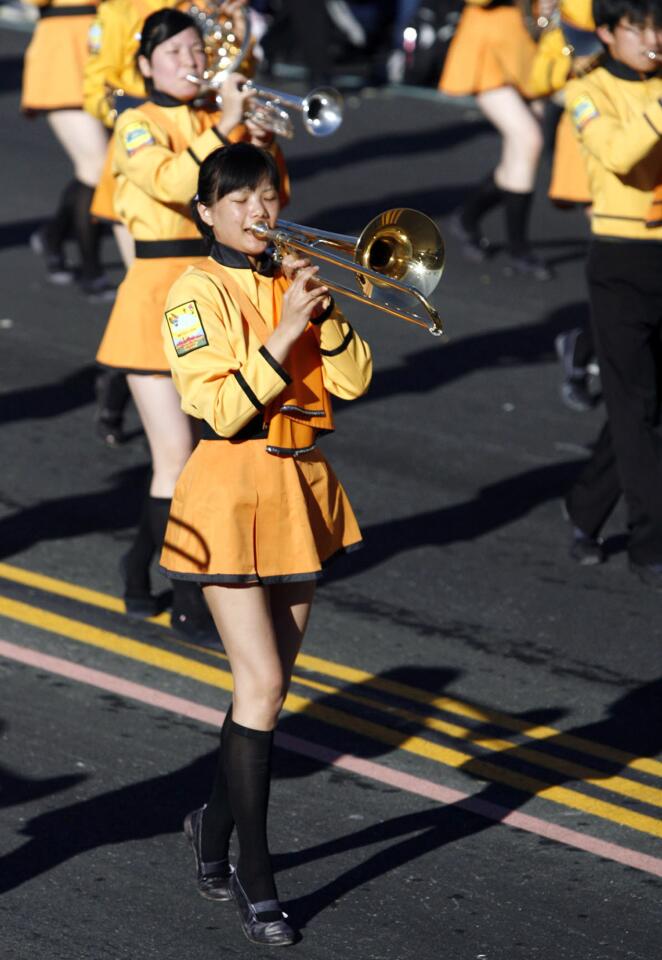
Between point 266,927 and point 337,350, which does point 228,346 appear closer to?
point 337,350

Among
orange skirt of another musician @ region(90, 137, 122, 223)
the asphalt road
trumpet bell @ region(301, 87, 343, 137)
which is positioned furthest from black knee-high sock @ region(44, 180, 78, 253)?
trumpet bell @ region(301, 87, 343, 137)

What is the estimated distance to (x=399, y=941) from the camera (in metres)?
4.85

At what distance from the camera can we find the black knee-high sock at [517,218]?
12.0 metres

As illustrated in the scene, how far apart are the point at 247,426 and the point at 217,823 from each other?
107 cm

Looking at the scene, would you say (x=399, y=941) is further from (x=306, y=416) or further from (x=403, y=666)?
(x=403, y=666)

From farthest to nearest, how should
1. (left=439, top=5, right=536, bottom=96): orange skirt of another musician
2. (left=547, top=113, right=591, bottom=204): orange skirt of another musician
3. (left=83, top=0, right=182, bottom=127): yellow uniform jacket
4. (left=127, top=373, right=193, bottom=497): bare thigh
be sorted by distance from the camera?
1. (left=439, top=5, right=536, bottom=96): orange skirt of another musician
2. (left=547, top=113, right=591, bottom=204): orange skirt of another musician
3. (left=83, top=0, right=182, bottom=127): yellow uniform jacket
4. (left=127, top=373, right=193, bottom=497): bare thigh

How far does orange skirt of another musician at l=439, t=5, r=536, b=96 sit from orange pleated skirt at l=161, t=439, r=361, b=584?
7325mm

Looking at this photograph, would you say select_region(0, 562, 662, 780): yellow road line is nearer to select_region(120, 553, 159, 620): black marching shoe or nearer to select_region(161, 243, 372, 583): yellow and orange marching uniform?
select_region(120, 553, 159, 620): black marching shoe

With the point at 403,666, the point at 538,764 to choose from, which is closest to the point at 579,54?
the point at 403,666

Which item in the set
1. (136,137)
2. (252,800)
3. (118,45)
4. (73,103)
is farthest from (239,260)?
(73,103)

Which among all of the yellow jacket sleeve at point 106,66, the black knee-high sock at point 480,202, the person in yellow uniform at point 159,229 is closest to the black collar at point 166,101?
the person in yellow uniform at point 159,229

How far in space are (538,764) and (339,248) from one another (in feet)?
6.55

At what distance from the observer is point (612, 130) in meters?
7.04

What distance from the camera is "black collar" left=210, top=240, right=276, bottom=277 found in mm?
4852
